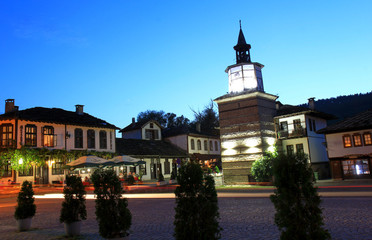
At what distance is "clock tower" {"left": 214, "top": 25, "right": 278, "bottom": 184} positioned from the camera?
25297 millimetres

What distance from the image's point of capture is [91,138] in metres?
34.8

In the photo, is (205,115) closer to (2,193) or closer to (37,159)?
(37,159)

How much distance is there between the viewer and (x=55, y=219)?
11.1 metres

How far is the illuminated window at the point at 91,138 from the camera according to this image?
3447 cm

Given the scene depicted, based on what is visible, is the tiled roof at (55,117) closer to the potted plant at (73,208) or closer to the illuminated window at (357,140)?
the potted plant at (73,208)

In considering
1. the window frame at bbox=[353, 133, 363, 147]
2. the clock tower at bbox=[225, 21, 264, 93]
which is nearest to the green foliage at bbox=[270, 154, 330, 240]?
the clock tower at bbox=[225, 21, 264, 93]

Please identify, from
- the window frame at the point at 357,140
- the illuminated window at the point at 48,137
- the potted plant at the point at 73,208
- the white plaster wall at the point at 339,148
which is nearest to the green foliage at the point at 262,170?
the white plaster wall at the point at 339,148

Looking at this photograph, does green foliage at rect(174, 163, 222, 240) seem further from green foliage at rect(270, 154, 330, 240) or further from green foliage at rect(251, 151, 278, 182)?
green foliage at rect(251, 151, 278, 182)

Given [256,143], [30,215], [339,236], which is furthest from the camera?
[256,143]

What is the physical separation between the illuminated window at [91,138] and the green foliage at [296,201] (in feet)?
105

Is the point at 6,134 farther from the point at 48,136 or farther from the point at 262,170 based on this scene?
the point at 262,170

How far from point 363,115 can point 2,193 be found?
29.8 metres

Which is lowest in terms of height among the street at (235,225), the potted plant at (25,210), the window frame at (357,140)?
the street at (235,225)

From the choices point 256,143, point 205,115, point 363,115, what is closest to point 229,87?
point 256,143
